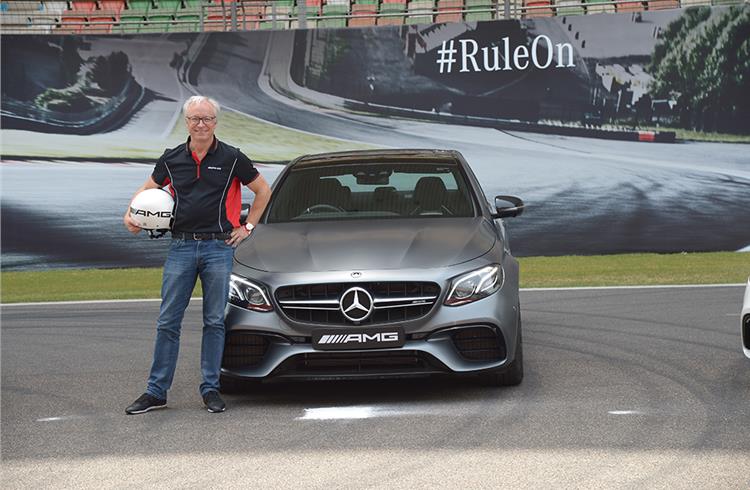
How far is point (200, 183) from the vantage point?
7.06 m

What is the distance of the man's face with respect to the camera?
6930 mm

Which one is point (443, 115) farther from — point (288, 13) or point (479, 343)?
point (479, 343)

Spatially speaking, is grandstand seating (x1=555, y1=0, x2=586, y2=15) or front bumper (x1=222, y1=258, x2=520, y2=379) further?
grandstand seating (x1=555, y1=0, x2=586, y2=15)

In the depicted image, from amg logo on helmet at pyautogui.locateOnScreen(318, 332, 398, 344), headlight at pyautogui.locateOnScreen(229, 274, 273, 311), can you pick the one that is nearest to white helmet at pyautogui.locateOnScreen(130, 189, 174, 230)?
headlight at pyautogui.locateOnScreen(229, 274, 273, 311)

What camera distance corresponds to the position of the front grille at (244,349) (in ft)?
23.4

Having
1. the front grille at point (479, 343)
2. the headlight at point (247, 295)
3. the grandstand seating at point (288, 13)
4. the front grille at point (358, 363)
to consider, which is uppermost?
the grandstand seating at point (288, 13)

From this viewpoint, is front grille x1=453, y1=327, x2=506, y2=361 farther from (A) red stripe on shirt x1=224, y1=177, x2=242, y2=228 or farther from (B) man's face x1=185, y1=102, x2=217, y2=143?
(B) man's face x1=185, y1=102, x2=217, y2=143

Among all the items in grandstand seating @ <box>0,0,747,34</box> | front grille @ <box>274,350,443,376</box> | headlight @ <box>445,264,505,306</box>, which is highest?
grandstand seating @ <box>0,0,747,34</box>

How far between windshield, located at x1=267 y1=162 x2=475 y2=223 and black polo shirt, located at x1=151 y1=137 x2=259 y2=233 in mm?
1168

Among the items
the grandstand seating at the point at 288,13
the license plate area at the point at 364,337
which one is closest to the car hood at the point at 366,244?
the license plate area at the point at 364,337

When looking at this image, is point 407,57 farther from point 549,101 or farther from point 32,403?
point 32,403

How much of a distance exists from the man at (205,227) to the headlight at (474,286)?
1.22m

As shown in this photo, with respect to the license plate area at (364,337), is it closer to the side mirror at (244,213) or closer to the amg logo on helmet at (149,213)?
the amg logo on helmet at (149,213)

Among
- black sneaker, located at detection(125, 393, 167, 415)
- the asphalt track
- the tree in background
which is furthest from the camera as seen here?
the tree in background
